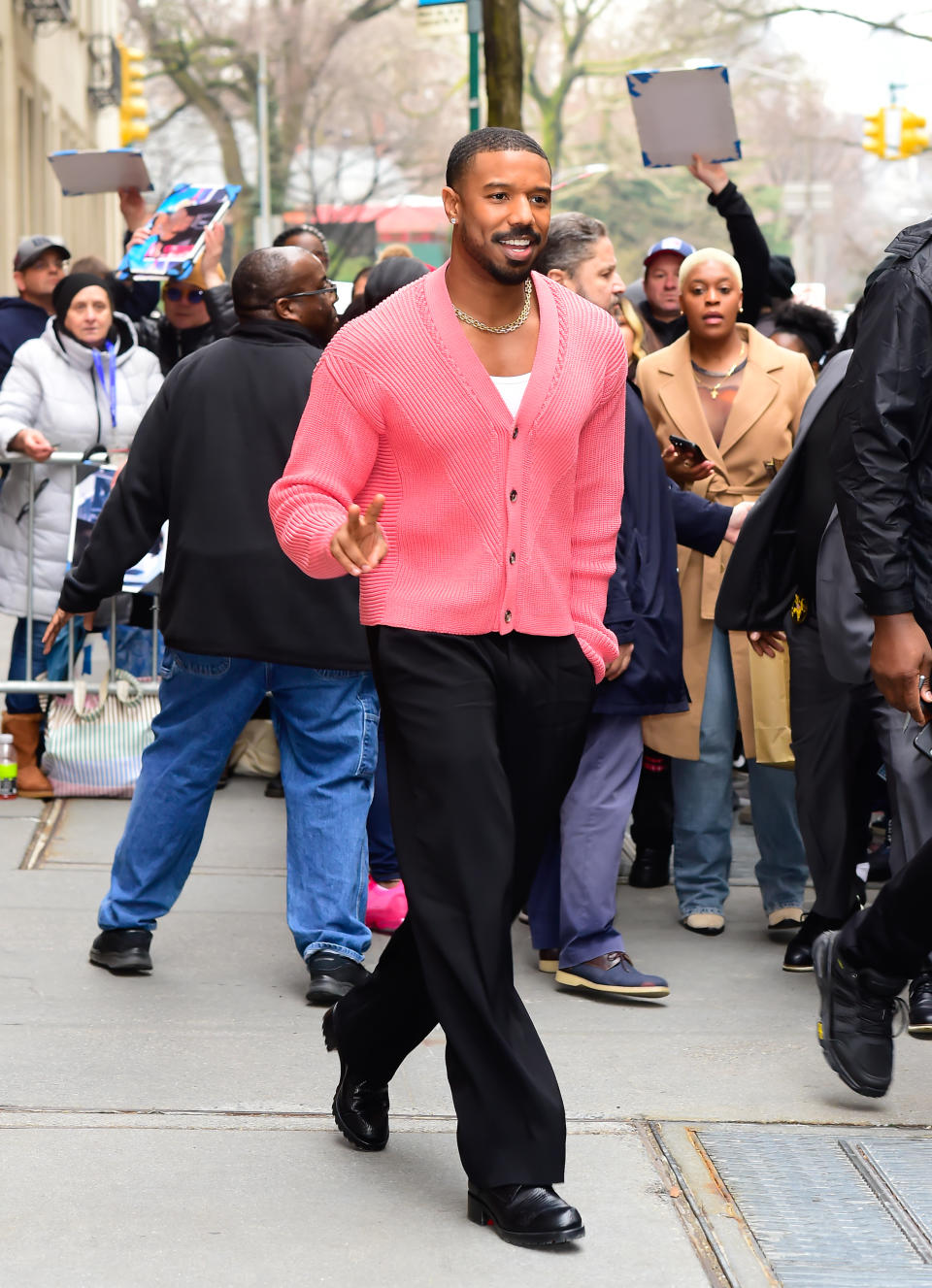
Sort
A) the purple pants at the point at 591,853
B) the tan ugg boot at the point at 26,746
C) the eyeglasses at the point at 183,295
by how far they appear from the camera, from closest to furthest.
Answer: the purple pants at the point at 591,853 < the tan ugg boot at the point at 26,746 < the eyeglasses at the point at 183,295

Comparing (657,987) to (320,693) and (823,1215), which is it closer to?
(320,693)

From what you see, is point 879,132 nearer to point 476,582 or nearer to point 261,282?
point 261,282

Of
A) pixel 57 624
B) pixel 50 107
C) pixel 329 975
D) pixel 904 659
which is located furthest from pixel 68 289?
pixel 50 107

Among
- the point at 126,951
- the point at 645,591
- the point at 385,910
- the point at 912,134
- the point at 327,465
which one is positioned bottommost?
the point at 385,910

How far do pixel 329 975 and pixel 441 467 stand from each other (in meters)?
1.96

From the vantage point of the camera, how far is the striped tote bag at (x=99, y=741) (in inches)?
300

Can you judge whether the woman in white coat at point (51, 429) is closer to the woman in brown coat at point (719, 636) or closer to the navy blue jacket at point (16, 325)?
the navy blue jacket at point (16, 325)

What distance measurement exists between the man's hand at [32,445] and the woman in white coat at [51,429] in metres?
0.08

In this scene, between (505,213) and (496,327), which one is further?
(496,327)

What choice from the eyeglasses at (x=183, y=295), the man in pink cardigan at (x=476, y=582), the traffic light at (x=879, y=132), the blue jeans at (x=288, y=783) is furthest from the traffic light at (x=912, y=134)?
the man in pink cardigan at (x=476, y=582)

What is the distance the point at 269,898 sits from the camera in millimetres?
6398

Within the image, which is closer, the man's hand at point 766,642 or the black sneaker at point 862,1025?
the black sneaker at point 862,1025

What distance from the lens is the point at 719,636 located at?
629 centimetres

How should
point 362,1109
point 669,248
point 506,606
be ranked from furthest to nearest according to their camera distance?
point 669,248 → point 362,1109 → point 506,606
